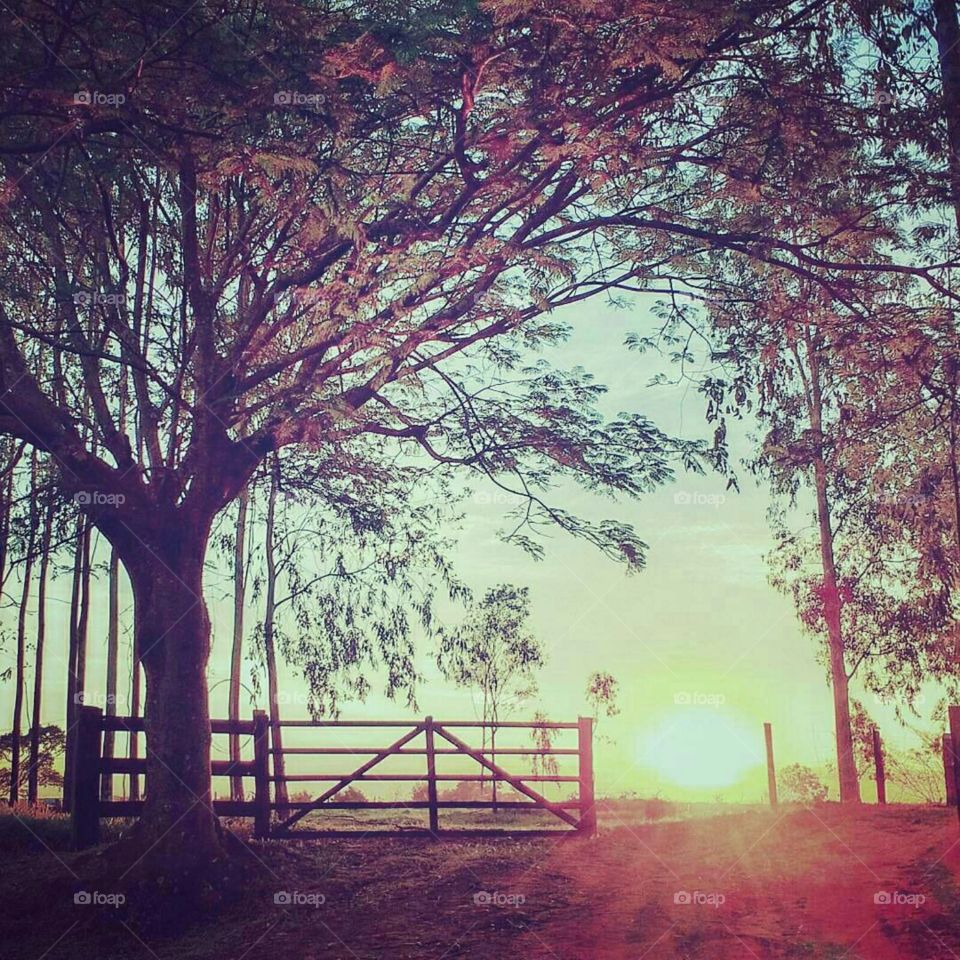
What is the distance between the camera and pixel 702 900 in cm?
1041

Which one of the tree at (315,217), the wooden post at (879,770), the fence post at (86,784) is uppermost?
the tree at (315,217)

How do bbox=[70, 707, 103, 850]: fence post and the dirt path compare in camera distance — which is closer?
the dirt path

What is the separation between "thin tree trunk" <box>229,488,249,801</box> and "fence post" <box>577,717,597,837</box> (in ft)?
26.8

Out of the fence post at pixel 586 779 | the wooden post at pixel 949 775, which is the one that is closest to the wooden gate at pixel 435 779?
the fence post at pixel 586 779

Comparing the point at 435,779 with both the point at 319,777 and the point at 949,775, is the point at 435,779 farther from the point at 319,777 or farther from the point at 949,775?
the point at 949,775

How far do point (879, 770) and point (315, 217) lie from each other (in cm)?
1793

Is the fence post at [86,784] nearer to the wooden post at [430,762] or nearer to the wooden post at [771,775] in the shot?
the wooden post at [430,762]

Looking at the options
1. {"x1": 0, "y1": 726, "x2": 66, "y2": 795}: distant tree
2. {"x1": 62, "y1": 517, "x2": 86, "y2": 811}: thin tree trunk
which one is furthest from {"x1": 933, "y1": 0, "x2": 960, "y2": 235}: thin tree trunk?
{"x1": 0, "y1": 726, "x2": 66, "y2": 795}: distant tree

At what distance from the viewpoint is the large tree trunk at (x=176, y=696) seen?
36.9 ft

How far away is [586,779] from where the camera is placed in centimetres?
1519

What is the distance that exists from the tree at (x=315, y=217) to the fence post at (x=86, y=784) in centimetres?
250

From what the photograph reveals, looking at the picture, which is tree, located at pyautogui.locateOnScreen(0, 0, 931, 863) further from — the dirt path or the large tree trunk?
the dirt path

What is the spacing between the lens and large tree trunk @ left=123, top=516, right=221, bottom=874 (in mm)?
11242

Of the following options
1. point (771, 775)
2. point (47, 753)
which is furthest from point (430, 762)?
point (47, 753)
